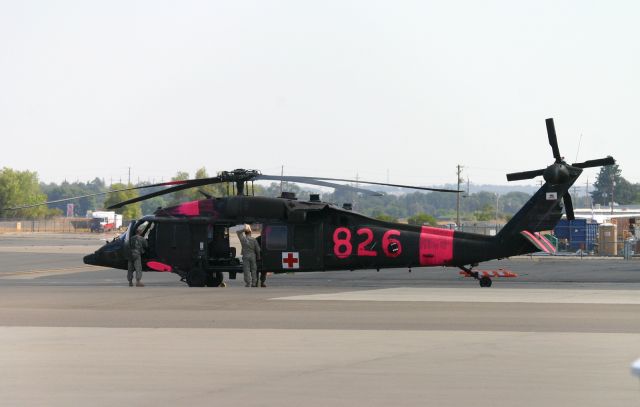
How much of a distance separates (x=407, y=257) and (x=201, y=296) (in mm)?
7517

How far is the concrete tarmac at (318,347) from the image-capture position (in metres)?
11.0

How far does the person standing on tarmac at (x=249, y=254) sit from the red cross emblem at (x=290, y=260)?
32.4 inches

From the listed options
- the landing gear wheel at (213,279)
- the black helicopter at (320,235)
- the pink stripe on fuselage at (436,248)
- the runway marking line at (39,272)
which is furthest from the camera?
the runway marking line at (39,272)

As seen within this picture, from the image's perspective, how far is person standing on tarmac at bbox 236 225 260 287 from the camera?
96.7ft

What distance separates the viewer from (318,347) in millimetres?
14664

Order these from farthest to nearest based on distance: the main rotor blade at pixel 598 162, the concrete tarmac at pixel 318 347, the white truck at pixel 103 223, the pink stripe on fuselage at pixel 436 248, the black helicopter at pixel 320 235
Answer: the white truck at pixel 103 223
the pink stripe on fuselage at pixel 436 248
the black helicopter at pixel 320 235
the main rotor blade at pixel 598 162
the concrete tarmac at pixel 318 347

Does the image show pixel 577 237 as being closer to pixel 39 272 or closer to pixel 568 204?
pixel 39 272

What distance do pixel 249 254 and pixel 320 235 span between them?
7.19 feet

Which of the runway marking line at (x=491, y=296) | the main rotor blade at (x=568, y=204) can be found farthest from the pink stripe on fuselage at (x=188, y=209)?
the main rotor blade at (x=568, y=204)

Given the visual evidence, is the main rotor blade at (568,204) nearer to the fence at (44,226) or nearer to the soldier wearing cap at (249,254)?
the soldier wearing cap at (249,254)

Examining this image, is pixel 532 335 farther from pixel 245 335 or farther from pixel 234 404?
pixel 234 404

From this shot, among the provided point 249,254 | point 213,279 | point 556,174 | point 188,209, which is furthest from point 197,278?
point 556,174

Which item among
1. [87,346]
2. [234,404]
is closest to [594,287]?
[87,346]

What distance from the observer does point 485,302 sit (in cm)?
2231
